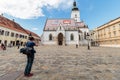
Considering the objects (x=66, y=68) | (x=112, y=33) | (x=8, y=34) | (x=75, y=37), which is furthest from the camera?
(x=75, y=37)

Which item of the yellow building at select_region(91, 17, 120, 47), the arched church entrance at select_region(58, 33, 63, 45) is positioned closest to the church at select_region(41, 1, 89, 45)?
the arched church entrance at select_region(58, 33, 63, 45)

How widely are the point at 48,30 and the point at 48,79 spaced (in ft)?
162

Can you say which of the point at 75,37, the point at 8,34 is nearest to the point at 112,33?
the point at 75,37

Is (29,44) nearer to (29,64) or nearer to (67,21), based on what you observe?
(29,64)

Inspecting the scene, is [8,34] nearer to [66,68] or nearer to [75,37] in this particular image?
[75,37]

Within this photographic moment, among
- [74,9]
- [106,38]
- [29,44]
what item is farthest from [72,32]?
[29,44]

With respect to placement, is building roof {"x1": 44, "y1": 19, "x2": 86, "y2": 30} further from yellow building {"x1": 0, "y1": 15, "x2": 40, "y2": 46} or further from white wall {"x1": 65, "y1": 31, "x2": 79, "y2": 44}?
yellow building {"x1": 0, "y1": 15, "x2": 40, "y2": 46}

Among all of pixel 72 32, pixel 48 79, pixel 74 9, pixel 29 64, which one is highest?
pixel 74 9

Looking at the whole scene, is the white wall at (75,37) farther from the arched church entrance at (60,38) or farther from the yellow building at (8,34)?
the yellow building at (8,34)

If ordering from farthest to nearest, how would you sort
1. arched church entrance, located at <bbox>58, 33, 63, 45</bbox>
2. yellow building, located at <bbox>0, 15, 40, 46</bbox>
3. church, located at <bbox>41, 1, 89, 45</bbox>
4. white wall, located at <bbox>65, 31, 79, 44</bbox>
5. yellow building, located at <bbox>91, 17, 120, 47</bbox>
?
arched church entrance, located at <bbox>58, 33, 63, 45</bbox> → white wall, located at <bbox>65, 31, 79, 44</bbox> → church, located at <bbox>41, 1, 89, 45</bbox> → yellow building, located at <bbox>91, 17, 120, 47</bbox> → yellow building, located at <bbox>0, 15, 40, 46</bbox>

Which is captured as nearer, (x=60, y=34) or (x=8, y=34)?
(x=8, y=34)

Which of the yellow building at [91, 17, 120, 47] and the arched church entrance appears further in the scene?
the arched church entrance

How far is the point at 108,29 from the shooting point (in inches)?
1879

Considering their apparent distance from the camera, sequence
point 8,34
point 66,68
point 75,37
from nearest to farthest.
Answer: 1. point 66,68
2. point 8,34
3. point 75,37
